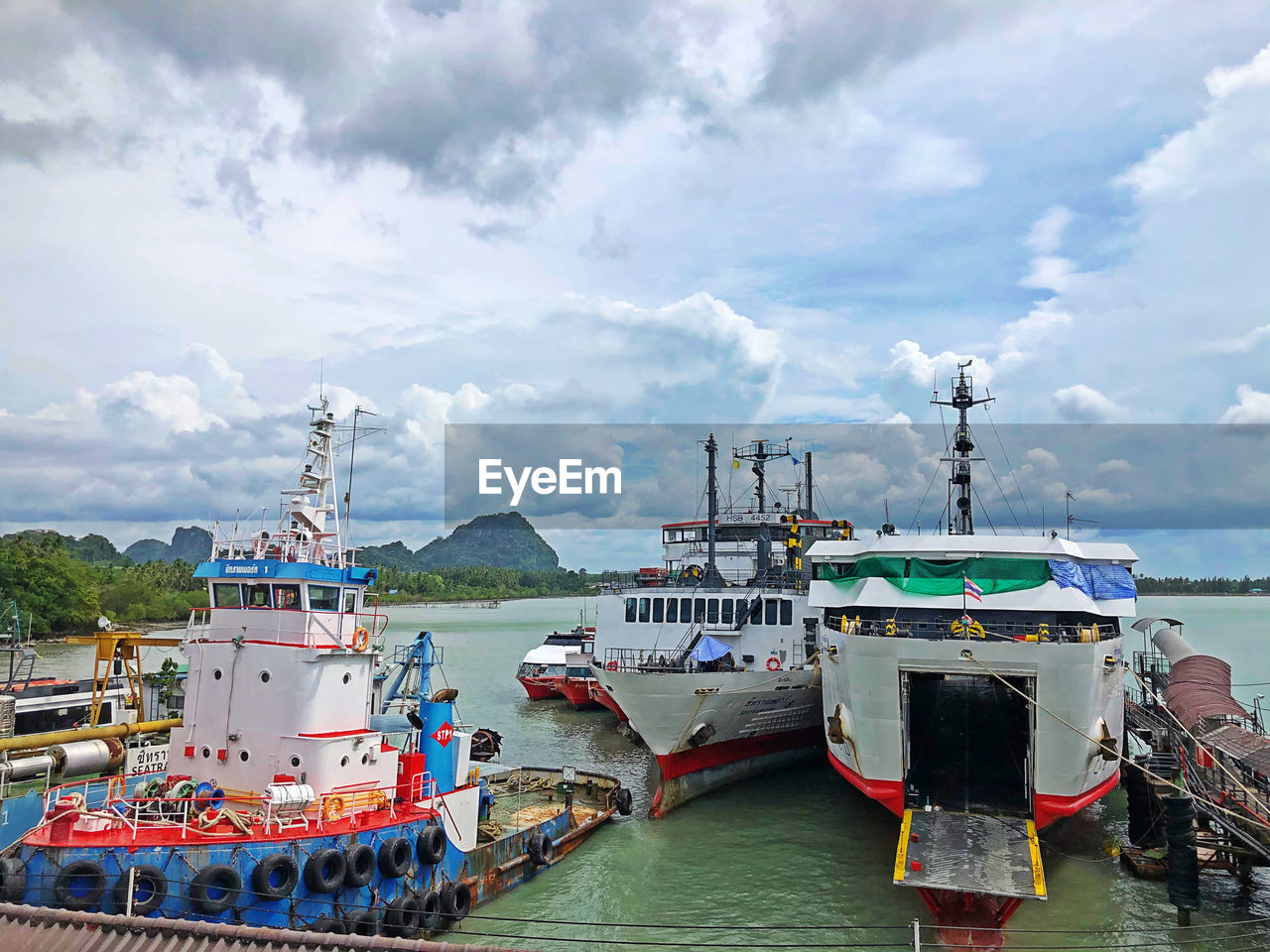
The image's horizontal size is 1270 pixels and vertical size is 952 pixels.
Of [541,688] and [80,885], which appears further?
[541,688]

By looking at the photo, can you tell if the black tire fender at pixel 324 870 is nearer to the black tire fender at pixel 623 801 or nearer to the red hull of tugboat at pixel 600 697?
the black tire fender at pixel 623 801

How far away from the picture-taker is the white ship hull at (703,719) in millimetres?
22312

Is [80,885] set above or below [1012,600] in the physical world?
below

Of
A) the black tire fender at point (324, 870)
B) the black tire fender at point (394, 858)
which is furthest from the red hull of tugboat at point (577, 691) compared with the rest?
the black tire fender at point (324, 870)

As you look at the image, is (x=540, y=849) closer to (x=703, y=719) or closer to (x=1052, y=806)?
(x=703, y=719)

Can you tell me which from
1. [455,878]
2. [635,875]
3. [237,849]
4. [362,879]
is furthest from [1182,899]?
[237,849]

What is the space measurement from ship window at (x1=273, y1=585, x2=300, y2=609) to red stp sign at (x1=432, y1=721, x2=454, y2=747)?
356 cm

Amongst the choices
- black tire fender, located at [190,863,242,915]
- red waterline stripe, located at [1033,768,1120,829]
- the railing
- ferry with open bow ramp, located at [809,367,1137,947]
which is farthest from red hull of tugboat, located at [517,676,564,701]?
black tire fender, located at [190,863,242,915]

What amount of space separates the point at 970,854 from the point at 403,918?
387 inches

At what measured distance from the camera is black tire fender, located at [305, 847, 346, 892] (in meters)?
12.5

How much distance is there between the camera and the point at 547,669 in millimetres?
47219

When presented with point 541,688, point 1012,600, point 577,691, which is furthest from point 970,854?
point 541,688

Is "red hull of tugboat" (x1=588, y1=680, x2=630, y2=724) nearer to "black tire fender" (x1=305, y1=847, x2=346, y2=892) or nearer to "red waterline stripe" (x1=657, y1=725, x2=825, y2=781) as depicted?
"red waterline stripe" (x1=657, y1=725, x2=825, y2=781)

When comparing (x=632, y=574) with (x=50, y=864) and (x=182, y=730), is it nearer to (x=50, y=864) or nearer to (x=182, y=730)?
(x=182, y=730)
